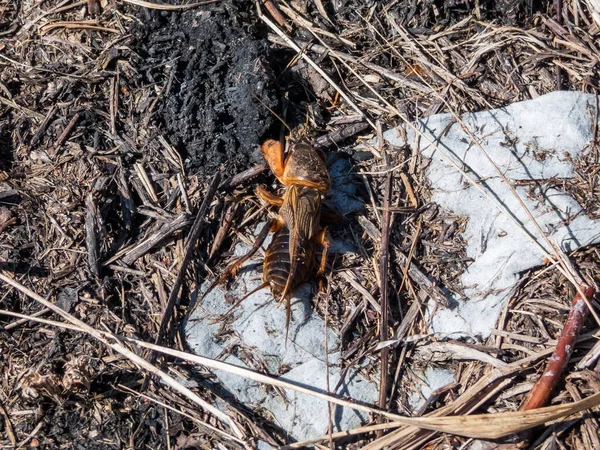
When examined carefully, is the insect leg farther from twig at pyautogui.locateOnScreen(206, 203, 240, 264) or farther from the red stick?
the red stick

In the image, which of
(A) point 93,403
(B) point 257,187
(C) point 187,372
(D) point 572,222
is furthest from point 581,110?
(A) point 93,403

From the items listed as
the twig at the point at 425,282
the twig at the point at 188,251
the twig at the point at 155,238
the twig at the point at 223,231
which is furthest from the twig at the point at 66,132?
the twig at the point at 425,282

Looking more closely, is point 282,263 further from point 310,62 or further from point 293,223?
point 310,62

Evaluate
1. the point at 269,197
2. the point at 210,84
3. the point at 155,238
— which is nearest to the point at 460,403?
the point at 269,197

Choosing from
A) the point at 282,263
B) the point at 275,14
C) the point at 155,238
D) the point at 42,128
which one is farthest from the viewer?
the point at 275,14

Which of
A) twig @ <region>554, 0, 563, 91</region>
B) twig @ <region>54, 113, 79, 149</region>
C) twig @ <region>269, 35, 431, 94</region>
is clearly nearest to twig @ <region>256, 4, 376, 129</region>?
twig @ <region>269, 35, 431, 94</region>

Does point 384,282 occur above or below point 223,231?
below
